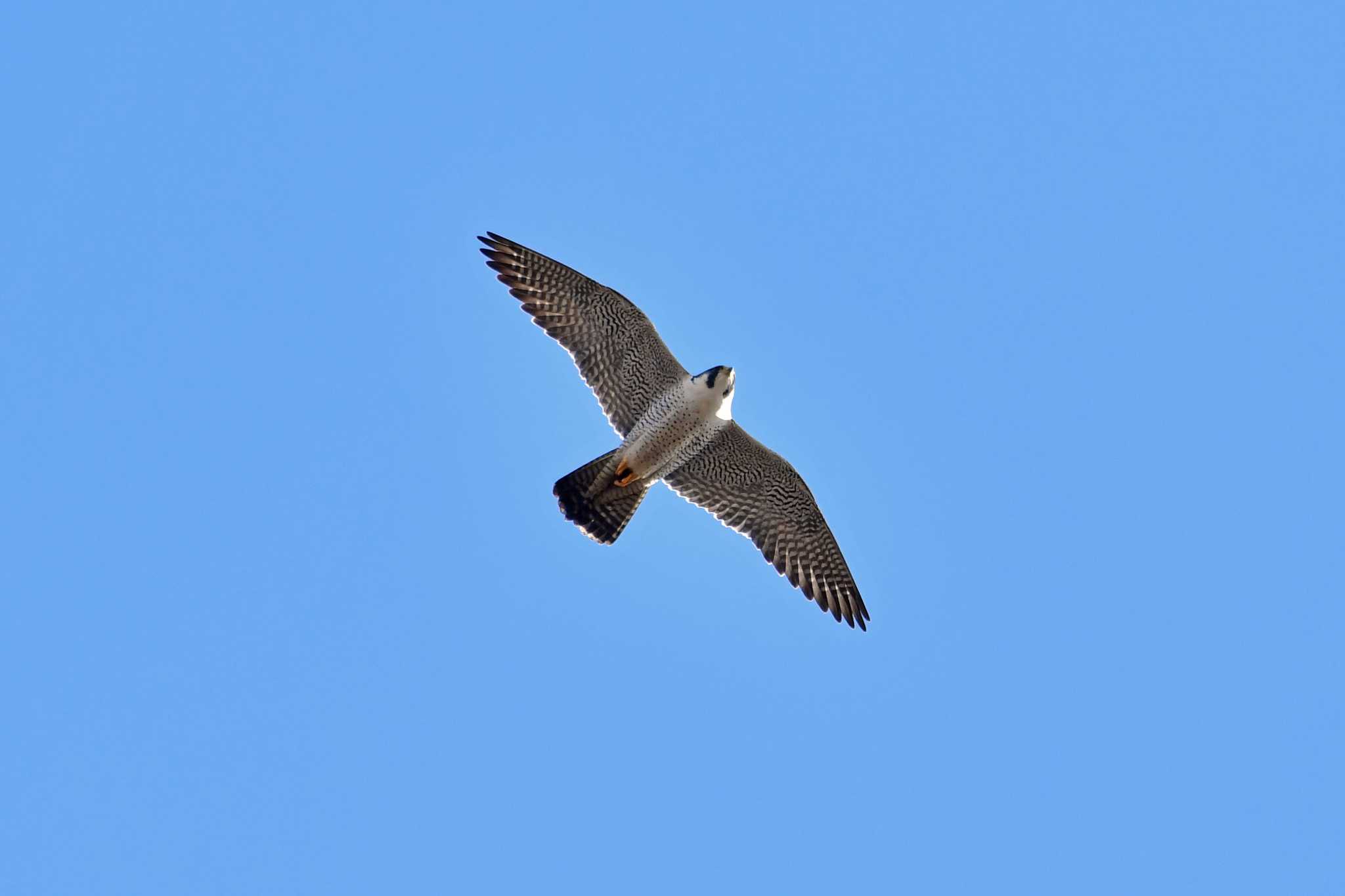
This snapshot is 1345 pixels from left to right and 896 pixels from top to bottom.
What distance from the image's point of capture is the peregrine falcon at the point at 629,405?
1603cm

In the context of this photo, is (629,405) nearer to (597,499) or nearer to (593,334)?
(593,334)

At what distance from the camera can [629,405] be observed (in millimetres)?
16406

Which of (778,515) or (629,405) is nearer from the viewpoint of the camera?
(629,405)

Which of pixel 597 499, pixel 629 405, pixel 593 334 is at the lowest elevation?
pixel 597 499

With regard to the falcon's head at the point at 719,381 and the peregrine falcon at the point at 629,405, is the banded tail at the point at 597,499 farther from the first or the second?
the falcon's head at the point at 719,381

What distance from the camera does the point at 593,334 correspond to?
1623 cm

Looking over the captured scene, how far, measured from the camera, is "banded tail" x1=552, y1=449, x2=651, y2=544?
16234mm

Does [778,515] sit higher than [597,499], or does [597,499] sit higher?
[778,515]

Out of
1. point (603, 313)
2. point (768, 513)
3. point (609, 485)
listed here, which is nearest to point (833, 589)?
point (768, 513)

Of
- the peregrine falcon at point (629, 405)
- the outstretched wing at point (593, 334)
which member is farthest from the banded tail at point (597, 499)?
the outstretched wing at point (593, 334)

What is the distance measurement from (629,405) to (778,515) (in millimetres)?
1918

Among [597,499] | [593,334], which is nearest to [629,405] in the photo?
[593,334]

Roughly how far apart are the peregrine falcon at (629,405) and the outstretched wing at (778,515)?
2cm

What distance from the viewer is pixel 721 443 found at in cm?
1656
